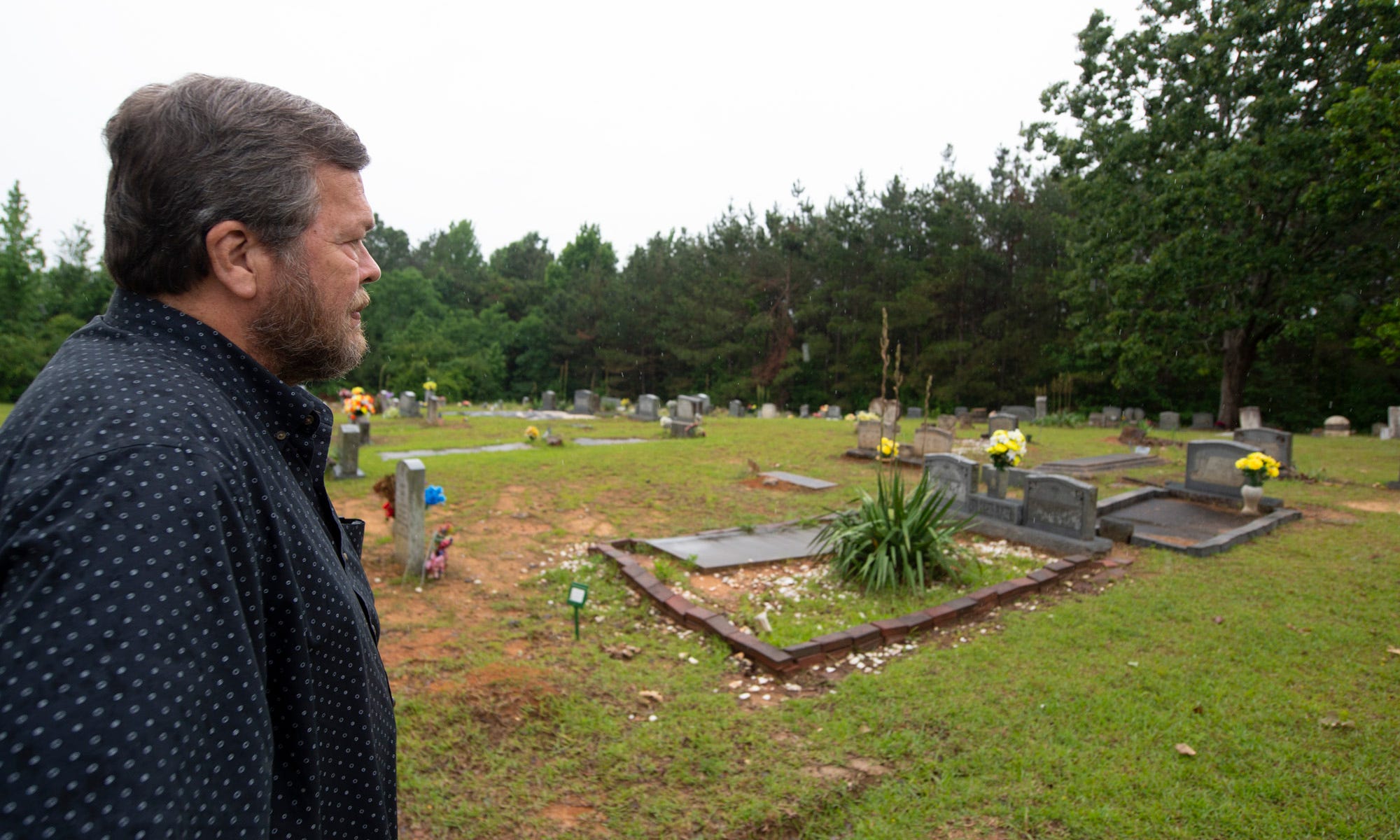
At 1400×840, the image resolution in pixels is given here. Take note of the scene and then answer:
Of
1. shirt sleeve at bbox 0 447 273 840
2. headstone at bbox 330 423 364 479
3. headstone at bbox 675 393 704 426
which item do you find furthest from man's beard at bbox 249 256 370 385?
headstone at bbox 675 393 704 426

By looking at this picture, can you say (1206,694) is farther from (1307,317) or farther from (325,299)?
(1307,317)

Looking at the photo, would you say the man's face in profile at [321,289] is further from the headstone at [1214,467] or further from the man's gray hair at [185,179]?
the headstone at [1214,467]

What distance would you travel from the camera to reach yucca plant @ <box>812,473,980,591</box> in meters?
5.68

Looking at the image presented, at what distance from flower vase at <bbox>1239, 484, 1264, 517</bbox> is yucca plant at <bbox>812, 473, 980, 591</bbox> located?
4708 millimetres

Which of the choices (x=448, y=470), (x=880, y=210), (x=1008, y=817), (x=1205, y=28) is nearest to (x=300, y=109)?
(x=1008, y=817)

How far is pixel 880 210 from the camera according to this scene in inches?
1272

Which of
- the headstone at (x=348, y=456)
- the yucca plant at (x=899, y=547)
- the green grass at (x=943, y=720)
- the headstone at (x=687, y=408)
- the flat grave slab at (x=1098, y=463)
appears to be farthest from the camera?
the headstone at (x=687, y=408)

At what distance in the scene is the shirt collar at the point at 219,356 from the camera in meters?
0.98

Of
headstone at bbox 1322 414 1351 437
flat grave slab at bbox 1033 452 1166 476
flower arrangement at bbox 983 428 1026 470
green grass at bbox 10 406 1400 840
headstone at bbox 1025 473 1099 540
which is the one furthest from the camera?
headstone at bbox 1322 414 1351 437

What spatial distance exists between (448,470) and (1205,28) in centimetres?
1938

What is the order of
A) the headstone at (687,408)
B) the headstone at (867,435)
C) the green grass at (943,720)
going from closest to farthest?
the green grass at (943,720) < the headstone at (867,435) < the headstone at (687,408)

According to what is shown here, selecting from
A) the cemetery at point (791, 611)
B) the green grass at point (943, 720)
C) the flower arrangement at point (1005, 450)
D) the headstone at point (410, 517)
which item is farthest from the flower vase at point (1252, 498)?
the headstone at point (410, 517)

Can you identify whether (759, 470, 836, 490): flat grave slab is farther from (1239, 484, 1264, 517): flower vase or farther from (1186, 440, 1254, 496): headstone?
(1239, 484, 1264, 517): flower vase

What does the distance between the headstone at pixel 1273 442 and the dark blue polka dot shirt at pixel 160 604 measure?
13.8 metres
